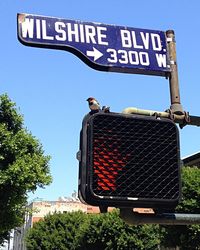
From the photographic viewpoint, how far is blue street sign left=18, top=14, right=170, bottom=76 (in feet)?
8.57

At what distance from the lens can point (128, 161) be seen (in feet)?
7.84

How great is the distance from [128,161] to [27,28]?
0.94 m

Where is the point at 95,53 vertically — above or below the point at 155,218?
above

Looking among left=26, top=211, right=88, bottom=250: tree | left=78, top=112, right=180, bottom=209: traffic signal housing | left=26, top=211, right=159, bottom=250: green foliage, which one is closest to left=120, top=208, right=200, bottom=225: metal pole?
left=78, top=112, right=180, bottom=209: traffic signal housing

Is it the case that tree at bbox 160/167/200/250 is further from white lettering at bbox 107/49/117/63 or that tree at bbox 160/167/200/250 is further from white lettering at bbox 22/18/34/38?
white lettering at bbox 22/18/34/38

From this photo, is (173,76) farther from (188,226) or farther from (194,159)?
(194,159)

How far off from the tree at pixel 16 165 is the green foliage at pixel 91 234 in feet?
38.9

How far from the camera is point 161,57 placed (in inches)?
116

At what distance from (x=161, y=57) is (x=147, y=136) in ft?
2.29

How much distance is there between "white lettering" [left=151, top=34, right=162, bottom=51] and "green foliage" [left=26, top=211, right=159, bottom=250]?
1401 inches

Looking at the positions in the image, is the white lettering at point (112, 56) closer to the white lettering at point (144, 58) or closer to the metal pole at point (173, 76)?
the white lettering at point (144, 58)

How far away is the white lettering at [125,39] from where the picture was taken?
2.81 metres

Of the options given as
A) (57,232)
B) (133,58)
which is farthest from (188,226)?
(133,58)

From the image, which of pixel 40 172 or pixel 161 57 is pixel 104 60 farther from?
pixel 40 172
